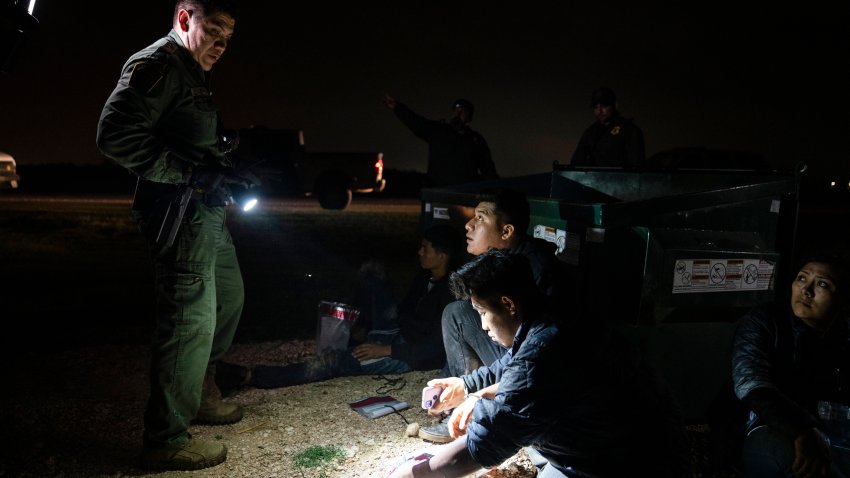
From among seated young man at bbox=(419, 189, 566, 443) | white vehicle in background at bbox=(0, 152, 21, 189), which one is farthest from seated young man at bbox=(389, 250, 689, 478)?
white vehicle in background at bbox=(0, 152, 21, 189)

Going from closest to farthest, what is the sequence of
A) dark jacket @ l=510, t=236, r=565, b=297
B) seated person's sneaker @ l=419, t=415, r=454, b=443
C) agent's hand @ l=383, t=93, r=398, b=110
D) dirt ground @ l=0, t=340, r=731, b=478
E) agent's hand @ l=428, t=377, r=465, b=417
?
agent's hand @ l=428, t=377, r=465, b=417, dirt ground @ l=0, t=340, r=731, b=478, dark jacket @ l=510, t=236, r=565, b=297, seated person's sneaker @ l=419, t=415, r=454, b=443, agent's hand @ l=383, t=93, r=398, b=110

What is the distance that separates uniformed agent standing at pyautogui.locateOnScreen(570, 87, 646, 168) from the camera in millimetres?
5656

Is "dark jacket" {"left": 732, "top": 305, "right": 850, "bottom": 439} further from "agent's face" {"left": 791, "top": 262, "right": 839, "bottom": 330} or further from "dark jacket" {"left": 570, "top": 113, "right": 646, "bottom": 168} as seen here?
"dark jacket" {"left": 570, "top": 113, "right": 646, "bottom": 168}

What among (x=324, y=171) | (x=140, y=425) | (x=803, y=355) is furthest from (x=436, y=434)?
(x=324, y=171)

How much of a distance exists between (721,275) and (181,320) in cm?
272

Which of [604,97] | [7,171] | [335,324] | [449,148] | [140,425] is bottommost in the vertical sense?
[140,425]

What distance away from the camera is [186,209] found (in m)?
2.68

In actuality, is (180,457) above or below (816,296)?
below

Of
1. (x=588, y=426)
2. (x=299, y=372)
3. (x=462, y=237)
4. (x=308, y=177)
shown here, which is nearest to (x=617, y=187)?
(x=462, y=237)

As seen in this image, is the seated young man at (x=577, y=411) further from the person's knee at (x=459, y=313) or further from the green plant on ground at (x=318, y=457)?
the person's knee at (x=459, y=313)

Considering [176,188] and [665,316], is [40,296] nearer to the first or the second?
[176,188]

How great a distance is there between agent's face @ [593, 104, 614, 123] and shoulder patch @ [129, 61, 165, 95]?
14.1 ft

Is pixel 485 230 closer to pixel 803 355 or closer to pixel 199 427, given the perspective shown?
pixel 803 355

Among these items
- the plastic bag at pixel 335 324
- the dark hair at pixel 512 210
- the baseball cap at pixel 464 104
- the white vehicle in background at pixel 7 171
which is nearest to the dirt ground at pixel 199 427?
the plastic bag at pixel 335 324
